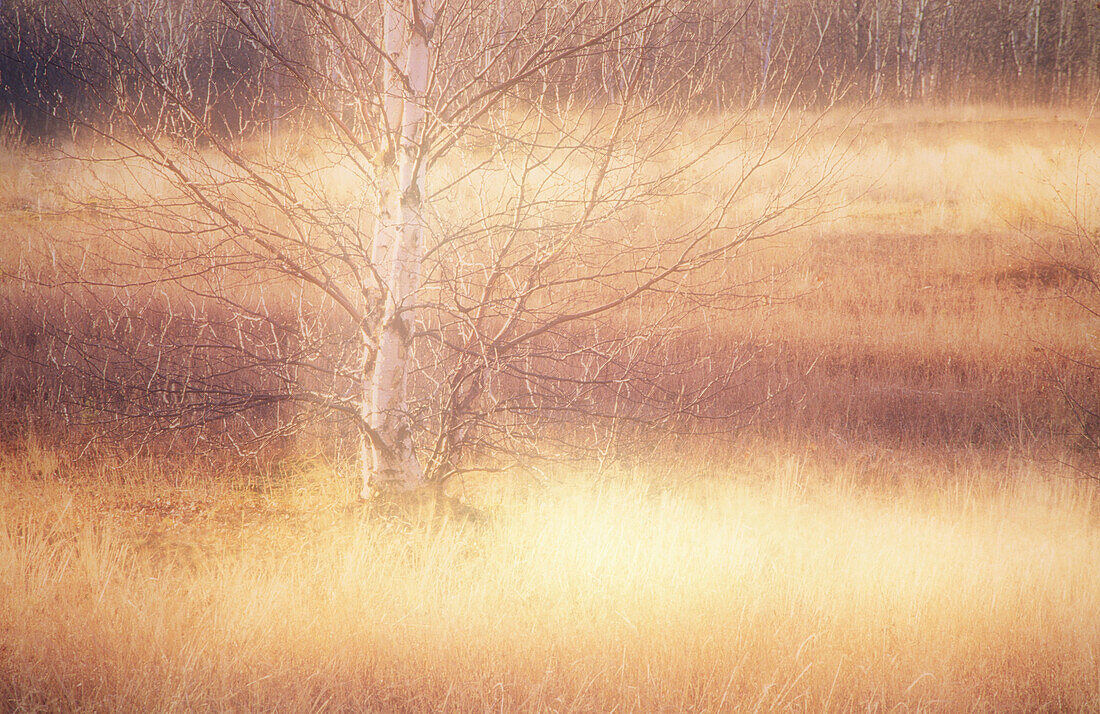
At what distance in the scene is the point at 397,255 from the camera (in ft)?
12.5

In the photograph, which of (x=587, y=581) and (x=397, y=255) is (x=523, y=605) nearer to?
(x=587, y=581)

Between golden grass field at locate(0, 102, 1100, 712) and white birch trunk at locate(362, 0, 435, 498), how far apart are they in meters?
0.31

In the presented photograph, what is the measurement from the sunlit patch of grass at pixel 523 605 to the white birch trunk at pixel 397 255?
0.34 meters

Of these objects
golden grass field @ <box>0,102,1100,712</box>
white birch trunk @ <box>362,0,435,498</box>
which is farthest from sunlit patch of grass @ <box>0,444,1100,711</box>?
white birch trunk @ <box>362,0,435,498</box>

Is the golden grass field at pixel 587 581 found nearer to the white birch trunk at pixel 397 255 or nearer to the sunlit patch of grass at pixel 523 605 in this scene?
the sunlit patch of grass at pixel 523 605

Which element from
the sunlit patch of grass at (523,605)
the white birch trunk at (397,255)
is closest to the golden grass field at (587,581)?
the sunlit patch of grass at (523,605)

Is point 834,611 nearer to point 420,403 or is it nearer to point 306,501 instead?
point 420,403

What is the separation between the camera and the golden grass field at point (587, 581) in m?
2.69

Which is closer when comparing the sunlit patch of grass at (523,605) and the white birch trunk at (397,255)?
the sunlit patch of grass at (523,605)

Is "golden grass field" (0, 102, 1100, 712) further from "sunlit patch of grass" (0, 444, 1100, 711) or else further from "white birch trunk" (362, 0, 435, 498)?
"white birch trunk" (362, 0, 435, 498)

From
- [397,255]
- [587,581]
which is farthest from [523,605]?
[397,255]

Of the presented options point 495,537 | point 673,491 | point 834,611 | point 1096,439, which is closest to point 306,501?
point 495,537

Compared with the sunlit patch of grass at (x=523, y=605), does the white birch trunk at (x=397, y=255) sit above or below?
above

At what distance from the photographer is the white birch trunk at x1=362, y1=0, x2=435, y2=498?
12.4ft
